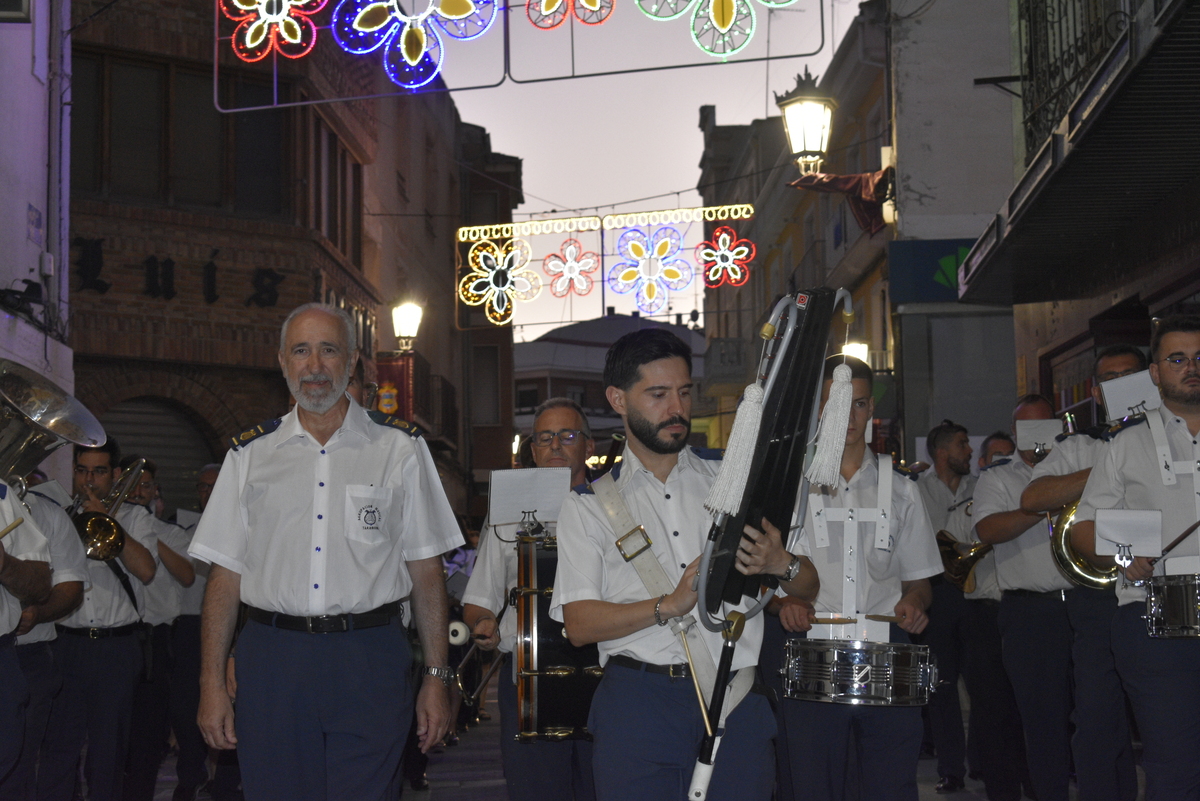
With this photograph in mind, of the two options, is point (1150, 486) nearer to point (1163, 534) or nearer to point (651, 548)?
point (1163, 534)

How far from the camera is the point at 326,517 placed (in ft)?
17.2

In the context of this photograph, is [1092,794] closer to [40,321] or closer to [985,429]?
[40,321]

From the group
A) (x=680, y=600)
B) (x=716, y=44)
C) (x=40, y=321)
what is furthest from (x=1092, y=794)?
(x=40, y=321)

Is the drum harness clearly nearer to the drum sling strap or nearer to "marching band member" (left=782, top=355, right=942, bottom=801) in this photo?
the drum sling strap

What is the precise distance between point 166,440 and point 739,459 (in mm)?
16239

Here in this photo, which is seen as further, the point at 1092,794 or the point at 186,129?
the point at 186,129

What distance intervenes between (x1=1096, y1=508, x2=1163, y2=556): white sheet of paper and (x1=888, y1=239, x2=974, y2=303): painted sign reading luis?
1331cm

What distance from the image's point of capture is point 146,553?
8.77 m

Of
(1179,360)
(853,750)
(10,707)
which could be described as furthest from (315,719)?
(1179,360)

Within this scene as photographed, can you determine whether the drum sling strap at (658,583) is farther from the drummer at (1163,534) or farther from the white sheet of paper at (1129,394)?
the white sheet of paper at (1129,394)

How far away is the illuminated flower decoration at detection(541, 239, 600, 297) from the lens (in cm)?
2028

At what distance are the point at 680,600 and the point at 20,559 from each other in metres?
3.40

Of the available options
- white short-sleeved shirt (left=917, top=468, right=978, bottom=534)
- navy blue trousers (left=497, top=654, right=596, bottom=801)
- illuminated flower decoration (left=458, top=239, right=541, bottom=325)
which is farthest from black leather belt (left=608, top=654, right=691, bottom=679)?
illuminated flower decoration (left=458, top=239, right=541, bottom=325)

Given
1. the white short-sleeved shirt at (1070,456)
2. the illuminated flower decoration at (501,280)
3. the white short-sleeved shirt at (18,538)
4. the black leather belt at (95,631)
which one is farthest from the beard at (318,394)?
the illuminated flower decoration at (501,280)
